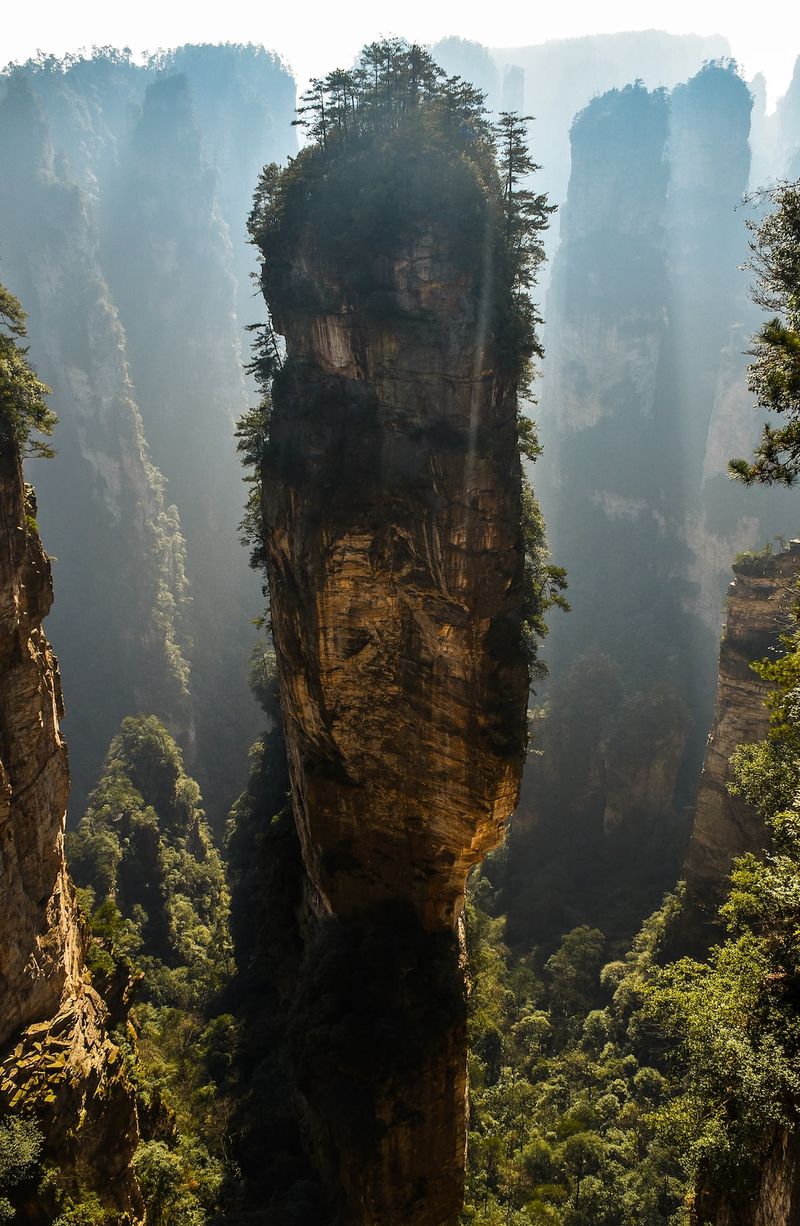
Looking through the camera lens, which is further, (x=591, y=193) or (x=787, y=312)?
(x=591, y=193)

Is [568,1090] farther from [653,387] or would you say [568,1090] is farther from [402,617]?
[653,387]

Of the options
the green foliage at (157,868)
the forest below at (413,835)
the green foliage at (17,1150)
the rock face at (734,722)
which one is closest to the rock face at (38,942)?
the forest below at (413,835)

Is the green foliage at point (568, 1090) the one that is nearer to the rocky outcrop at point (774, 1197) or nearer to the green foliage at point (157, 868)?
the rocky outcrop at point (774, 1197)

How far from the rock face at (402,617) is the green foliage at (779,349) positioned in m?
5.80

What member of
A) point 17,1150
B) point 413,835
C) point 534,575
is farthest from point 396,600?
point 17,1150

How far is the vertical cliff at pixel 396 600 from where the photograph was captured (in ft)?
47.9

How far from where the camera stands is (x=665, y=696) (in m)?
42.7

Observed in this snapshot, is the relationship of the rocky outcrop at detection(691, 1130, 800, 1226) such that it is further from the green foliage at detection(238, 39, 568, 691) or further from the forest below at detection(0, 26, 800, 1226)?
the green foliage at detection(238, 39, 568, 691)

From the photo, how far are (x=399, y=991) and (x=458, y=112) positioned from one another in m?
19.0

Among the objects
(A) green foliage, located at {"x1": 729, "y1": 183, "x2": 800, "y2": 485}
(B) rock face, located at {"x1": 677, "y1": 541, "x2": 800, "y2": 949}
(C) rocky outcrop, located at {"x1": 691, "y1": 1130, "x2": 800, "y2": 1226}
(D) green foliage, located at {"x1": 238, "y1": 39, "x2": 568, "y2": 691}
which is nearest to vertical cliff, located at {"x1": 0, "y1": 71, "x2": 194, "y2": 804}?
(B) rock face, located at {"x1": 677, "y1": 541, "x2": 800, "y2": 949}


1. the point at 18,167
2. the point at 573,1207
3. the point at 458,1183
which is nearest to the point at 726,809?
the point at 573,1207

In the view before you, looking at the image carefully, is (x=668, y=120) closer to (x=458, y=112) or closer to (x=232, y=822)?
(x=458, y=112)

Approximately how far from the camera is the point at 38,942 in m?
14.4

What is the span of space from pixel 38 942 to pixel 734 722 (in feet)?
73.0
